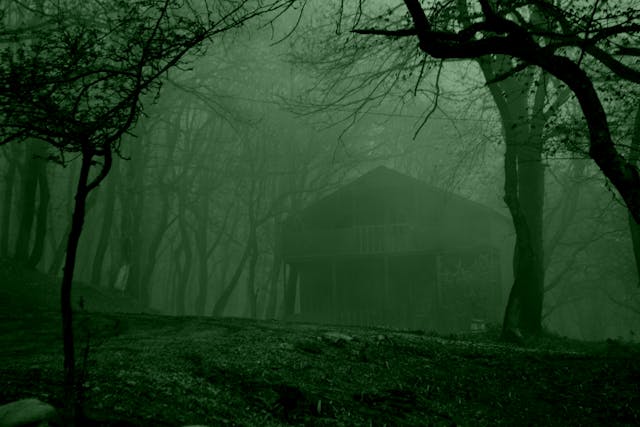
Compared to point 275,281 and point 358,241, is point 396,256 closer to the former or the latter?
point 358,241

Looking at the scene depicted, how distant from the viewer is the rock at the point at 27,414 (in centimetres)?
366

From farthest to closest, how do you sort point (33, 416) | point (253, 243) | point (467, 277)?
point (253, 243)
point (467, 277)
point (33, 416)

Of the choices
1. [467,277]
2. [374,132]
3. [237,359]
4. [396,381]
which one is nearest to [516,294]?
[396,381]

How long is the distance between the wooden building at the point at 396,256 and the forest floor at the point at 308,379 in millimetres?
17351

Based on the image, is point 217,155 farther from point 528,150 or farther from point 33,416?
point 33,416

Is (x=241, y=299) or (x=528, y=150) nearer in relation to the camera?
(x=528, y=150)

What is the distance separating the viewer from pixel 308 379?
6.01 metres

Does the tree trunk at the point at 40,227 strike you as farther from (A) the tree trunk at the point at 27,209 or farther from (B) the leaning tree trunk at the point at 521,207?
(B) the leaning tree trunk at the point at 521,207

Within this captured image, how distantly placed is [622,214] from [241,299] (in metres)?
42.7

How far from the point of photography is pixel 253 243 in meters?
30.8

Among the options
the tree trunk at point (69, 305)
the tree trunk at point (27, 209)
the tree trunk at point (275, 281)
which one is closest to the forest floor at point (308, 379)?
the tree trunk at point (69, 305)

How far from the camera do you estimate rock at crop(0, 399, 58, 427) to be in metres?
3.66

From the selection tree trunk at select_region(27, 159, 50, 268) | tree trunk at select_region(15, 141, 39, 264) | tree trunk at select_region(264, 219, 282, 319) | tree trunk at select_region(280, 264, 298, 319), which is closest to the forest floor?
tree trunk at select_region(27, 159, 50, 268)

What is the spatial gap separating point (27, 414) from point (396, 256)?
26463mm
